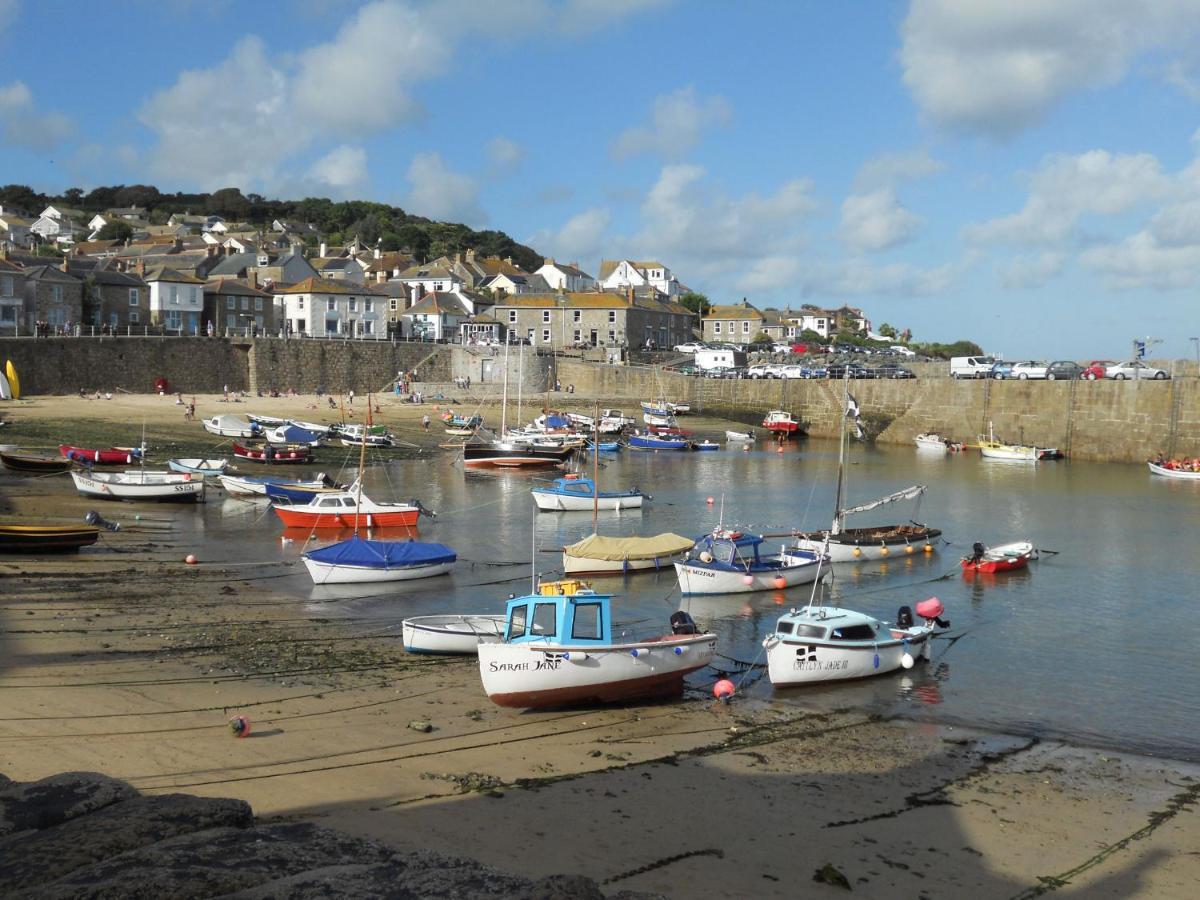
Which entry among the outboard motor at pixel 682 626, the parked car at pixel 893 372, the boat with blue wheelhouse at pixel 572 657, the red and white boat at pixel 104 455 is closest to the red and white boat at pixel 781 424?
the parked car at pixel 893 372

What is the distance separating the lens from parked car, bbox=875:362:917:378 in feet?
255

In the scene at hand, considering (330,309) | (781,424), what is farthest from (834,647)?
(330,309)

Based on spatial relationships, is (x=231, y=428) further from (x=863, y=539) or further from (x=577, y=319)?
(x=577, y=319)

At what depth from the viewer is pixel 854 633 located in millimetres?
19453

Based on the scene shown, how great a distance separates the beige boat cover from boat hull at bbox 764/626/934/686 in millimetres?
8871

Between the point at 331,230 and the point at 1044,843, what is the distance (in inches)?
6691

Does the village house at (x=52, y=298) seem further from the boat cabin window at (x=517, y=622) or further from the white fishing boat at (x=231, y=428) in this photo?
the boat cabin window at (x=517, y=622)

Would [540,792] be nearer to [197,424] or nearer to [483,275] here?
[197,424]

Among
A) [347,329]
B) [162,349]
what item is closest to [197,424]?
[162,349]

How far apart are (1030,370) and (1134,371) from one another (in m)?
6.88

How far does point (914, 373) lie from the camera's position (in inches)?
3113

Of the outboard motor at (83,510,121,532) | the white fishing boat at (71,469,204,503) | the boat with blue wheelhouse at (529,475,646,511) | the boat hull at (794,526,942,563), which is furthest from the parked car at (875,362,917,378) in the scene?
the outboard motor at (83,510,121,532)

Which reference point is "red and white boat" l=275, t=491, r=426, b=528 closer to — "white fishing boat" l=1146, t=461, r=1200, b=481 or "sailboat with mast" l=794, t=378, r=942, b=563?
"sailboat with mast" l=794, t=378, r=942, b=563

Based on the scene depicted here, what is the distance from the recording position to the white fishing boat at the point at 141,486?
3506 centimetres
